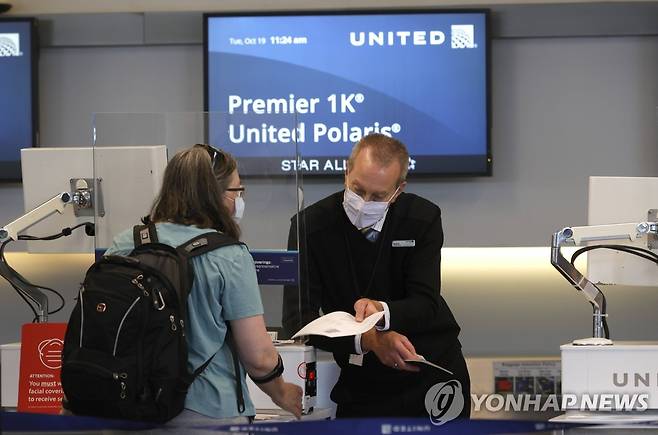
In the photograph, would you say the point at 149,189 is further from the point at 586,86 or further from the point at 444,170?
the point at 586,86

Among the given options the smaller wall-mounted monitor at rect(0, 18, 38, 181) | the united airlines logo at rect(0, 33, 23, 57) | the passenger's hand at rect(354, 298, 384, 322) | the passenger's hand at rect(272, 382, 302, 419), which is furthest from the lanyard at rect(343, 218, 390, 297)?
the united airlines logo at rect(0, 33, 23, 57)

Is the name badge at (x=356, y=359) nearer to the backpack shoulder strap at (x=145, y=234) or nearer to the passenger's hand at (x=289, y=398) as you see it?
the passenger's hand at (x=289, y=398)

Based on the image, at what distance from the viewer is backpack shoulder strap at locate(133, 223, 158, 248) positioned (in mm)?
2549

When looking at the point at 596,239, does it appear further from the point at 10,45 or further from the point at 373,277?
the point at 10,45

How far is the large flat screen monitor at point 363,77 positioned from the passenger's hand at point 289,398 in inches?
104

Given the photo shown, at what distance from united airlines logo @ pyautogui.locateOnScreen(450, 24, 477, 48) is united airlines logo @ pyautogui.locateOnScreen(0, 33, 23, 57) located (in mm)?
2157

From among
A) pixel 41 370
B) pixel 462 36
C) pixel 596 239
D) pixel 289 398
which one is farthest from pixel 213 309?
pixel 462 36

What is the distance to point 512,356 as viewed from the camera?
18.2 ft

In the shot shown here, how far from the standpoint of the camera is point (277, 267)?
3.42m

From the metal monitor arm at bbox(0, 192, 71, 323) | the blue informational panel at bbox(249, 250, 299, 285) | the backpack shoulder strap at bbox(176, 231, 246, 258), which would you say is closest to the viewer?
the backpack shoulder strap at bbox(176, 231, 246, 258)

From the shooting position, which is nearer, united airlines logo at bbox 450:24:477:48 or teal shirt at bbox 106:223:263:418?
teal shirt at bbox 106:223:263:418

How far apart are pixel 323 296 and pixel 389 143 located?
1.79 ft

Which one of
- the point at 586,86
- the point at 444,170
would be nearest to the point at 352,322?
the point at 444,170

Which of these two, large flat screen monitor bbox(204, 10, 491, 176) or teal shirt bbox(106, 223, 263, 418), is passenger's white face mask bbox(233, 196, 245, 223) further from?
large flat screen monitor bbox(204, 10, 491, 176)
